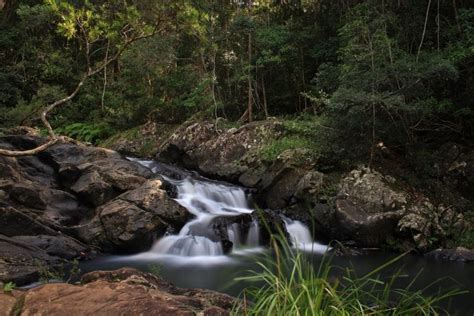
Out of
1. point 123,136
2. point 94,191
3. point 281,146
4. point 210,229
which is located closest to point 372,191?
point 281,146

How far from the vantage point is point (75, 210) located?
412 inches

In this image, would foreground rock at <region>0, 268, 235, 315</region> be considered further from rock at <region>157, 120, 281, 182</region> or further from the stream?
rock at <region>157, 120, 281, 182</region>

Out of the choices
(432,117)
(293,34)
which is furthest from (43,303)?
(293,34)

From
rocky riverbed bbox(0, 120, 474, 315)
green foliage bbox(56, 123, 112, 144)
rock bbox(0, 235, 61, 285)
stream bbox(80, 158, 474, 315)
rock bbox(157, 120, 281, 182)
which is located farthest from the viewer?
green foliage bbox(56, 123, 112, 144)

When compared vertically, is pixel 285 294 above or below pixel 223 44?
below

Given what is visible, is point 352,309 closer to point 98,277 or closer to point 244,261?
point 98,277

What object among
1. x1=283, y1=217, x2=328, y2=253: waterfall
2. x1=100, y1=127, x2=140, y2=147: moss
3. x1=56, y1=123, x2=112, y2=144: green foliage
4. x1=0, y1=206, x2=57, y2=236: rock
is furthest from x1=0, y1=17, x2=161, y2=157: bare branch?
x1=56, y1=123, x2=112, y2=144: green foliage

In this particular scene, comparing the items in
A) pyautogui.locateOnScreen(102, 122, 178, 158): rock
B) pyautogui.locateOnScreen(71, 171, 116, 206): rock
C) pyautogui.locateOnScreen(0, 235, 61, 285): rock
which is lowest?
pyautogui.locateOnScreen(0, 235, 61, 285): rock

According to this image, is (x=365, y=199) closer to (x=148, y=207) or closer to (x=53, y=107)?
(x=148, y=207)

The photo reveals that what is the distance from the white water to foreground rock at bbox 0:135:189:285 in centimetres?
39

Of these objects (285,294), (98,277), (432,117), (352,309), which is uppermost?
(432,117)

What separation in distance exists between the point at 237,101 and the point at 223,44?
2353mm

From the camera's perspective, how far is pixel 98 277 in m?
4.96

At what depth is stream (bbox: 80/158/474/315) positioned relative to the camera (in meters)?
7.86
